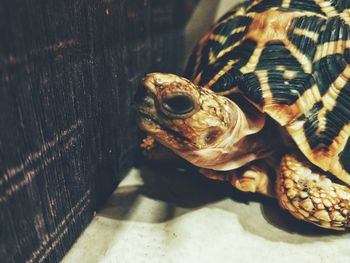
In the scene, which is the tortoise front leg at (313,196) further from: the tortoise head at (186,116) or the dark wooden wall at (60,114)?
the dark wooden wall at (60,114)

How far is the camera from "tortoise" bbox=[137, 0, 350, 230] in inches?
44.1

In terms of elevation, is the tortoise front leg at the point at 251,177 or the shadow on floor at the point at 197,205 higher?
the tortoise front leg at the point at 251,177

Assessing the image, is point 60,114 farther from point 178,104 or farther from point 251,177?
point 251,177

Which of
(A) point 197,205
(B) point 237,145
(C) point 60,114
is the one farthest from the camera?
(A) point 197,205

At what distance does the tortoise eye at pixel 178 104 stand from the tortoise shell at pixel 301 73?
28 centimetres

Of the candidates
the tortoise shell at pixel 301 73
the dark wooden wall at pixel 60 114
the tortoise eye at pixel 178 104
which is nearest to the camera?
the dark wooden wall at pixel 60 114

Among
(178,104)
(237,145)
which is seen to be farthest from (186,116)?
(237,145)

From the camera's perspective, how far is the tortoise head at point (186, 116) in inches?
42.1

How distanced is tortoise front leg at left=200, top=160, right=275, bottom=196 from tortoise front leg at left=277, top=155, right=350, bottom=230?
0.12 metres

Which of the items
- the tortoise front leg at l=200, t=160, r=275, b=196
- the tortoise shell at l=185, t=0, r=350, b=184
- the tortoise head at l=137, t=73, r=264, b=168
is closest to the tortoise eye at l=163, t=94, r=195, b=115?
the tortoise head at l=137, t=73, r=264, b=168

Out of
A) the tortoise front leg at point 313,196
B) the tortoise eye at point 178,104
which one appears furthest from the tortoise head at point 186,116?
the tortoise front leg at point 313,196

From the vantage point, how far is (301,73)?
4.10ft

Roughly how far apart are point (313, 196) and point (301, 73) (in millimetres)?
446

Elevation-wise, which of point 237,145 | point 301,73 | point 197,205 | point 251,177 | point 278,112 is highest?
point 301,73
